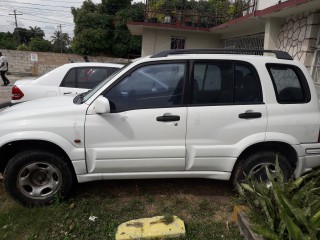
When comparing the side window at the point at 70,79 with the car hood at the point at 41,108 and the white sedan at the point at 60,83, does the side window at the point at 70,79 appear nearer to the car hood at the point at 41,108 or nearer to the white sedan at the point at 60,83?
the white sedan at the point at 60,83

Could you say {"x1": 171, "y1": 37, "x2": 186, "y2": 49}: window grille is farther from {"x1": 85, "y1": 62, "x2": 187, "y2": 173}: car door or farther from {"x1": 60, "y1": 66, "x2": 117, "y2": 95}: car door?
{"x1": 85, "y1": 62, "x2": 187, "y2": 173}: car door

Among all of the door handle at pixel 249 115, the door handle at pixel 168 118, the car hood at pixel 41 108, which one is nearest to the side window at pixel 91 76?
the car hood at pixel 41 108

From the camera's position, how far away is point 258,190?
120 inches

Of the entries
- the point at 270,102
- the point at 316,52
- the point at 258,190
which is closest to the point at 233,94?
the point at 270,102

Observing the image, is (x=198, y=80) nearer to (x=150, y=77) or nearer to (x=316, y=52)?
(x=150, y=77)

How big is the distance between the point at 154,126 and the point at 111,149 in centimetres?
55

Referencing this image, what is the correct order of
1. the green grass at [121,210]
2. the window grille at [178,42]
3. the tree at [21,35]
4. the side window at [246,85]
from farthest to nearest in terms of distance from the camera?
the tree at [21,35] → the window grille at [178,42] → the side window at [246,85] → the green grass at [121,210]

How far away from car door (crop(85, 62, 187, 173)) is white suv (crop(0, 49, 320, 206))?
1cm

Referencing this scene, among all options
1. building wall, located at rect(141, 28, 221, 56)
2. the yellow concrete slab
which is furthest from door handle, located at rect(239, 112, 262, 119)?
building wall, located at rect(141, 28, 221, 56)

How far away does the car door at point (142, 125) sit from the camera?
10.8 ft

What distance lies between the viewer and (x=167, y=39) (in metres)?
14.8

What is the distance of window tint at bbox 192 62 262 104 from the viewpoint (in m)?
3.47

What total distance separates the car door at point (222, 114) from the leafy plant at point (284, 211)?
48 centimetres

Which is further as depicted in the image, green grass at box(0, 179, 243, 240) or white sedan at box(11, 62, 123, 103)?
white sedan at box(11, 62, 123, 103)
